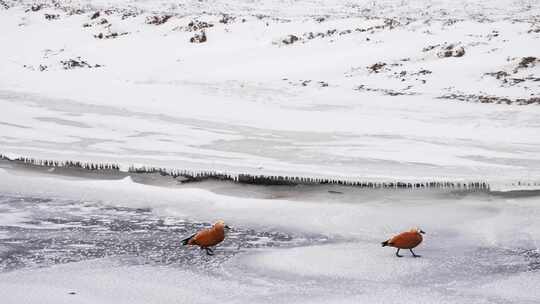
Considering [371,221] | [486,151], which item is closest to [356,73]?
[486,151]

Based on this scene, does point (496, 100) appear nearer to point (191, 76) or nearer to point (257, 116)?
point (257, 116)

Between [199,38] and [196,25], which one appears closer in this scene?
[199,38]

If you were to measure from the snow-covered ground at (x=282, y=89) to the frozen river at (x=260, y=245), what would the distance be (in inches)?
61.1

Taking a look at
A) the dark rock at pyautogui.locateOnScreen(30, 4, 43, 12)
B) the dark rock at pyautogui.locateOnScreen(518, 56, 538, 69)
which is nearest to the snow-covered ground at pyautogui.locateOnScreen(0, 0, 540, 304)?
the dark rock at pyautogui.locateOnScreen(518, 56, 538, 69)

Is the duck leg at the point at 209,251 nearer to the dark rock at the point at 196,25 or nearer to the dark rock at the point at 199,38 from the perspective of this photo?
the dark rock at the point at 199,38

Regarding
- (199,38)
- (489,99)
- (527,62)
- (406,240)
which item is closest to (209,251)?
(406,240)

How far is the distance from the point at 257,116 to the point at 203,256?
9291 millimetres

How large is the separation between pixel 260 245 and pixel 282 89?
11.9 meters

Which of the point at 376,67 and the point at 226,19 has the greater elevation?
the point at 226,19

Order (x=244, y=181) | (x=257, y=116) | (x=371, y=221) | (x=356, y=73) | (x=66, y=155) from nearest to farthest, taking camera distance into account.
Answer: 1. (x=371, y=221)
2. (x=244, y=181)
3. (x=66, y=155)
4. (x=257, y=116)
5. (x=356, y=73)

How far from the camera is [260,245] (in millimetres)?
7117

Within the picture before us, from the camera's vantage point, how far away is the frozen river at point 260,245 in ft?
18.6

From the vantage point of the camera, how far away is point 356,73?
19656 mm

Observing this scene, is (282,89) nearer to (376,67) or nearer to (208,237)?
(376,67)
